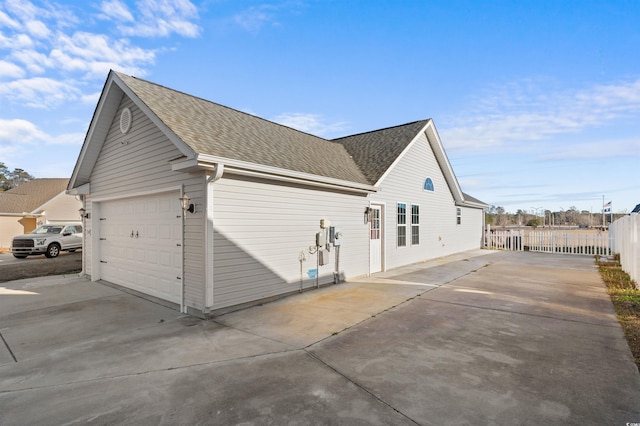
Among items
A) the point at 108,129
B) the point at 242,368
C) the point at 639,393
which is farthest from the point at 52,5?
the point at 639,393

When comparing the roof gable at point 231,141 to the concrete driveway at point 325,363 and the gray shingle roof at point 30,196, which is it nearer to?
the concrete driveway at point 325,363

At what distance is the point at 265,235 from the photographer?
6551 mm

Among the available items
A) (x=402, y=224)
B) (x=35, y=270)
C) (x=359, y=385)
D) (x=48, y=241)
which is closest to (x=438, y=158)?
(x=402, y=224)

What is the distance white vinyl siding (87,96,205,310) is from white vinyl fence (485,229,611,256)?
18.2m

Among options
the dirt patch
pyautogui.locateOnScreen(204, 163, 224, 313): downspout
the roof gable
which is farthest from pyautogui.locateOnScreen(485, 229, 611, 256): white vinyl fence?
the dirt patch

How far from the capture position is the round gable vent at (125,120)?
727cm

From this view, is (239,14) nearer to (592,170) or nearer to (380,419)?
(380,419)

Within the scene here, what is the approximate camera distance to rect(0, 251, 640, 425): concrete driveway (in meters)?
2.68

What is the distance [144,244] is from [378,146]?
29.1 feet

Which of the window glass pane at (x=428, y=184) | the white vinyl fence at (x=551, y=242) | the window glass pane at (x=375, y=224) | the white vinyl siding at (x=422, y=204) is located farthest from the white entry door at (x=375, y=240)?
the white vinyl fence at (x=551, y=242)

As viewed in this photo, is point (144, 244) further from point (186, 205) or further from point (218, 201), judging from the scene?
point (218, 201)

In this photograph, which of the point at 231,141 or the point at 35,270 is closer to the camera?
the point at 231,141

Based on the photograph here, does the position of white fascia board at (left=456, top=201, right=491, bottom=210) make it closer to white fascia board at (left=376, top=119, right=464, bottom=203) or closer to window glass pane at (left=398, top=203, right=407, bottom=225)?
white fascia board at (left=376, top=119, right=464, bottom=203)

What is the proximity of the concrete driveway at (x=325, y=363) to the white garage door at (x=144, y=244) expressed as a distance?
→ 622mm
